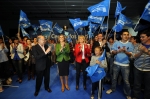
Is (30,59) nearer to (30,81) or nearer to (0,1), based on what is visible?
(30,81)

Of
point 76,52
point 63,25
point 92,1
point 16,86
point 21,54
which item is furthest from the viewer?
point 63,25

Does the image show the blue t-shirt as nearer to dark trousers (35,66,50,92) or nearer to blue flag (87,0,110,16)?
blue flag (87,0,110,16)

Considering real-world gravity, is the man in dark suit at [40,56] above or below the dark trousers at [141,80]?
above

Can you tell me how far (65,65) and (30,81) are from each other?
1.77 meters


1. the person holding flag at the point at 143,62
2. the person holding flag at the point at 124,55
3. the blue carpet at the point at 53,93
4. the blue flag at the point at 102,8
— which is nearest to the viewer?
the person holding flag at the point at 143,62

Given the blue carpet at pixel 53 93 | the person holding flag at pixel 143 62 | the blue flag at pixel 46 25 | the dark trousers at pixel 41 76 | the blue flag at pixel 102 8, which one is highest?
the blue flag at pixel 102 8

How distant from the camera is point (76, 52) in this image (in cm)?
327

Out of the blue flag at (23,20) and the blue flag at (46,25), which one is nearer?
the blue flag at (23,20)

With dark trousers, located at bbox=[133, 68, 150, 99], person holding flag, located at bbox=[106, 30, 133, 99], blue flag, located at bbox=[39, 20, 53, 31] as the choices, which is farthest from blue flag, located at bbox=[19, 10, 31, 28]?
dark trousers, located at bbox=[133, 68, 150, 99]

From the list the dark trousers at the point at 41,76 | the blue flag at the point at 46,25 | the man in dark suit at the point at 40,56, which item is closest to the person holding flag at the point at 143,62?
the man in dark suit at the point at 40,56

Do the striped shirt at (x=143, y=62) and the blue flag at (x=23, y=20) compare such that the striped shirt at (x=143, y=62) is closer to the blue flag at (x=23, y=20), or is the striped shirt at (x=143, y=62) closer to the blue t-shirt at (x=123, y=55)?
the blue t-shirt at (x=123, y=55)

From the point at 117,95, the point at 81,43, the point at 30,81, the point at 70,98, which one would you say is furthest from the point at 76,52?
the point at 30,81

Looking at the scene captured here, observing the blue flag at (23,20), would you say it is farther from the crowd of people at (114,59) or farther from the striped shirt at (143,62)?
the striped shirt at (143,62)

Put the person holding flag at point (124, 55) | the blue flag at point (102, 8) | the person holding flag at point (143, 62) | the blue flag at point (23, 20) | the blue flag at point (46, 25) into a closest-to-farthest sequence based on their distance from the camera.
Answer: the person holding flag at point (143, 62) → the person holding flag at point (124, 55) → the blue flag at point (102, 8) → the blue flag at point (23, 20) → the blue flag at point (46, 25)
